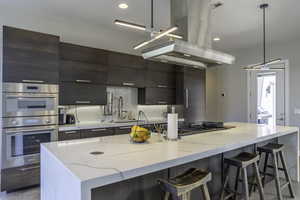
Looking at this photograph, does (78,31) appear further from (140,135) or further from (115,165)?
(115,165)

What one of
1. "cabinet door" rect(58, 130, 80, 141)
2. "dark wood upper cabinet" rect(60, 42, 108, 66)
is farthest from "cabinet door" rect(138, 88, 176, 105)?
"cabinet door" rect(58, 130, 80, 141)

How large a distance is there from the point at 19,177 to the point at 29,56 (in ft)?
5.96

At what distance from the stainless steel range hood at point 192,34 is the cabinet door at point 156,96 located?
2.12 metres

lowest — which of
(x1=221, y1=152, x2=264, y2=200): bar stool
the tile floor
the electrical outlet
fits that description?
the tile floor

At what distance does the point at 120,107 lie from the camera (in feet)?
15.3

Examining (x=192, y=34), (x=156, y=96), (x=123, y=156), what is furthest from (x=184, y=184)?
(x=156, y=96)

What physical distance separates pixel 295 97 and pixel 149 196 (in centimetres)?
497

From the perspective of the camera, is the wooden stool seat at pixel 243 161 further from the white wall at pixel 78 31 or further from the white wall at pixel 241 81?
the white wall at pixel 241 81

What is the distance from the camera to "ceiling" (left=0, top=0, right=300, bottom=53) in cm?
327

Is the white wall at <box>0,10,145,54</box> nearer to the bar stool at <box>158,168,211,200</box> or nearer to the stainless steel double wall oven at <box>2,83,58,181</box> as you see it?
the stainless steel double wall oven at <box>2,83,58,181</box>

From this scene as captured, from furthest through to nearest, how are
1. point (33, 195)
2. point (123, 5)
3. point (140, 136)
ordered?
1. point (123, 5)
2. point (33, 195)
3. point (140, 136)

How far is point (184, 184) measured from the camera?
1641 mm

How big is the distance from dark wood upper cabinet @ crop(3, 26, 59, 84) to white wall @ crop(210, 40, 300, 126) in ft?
16.5

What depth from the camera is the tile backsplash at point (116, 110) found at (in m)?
4.13
